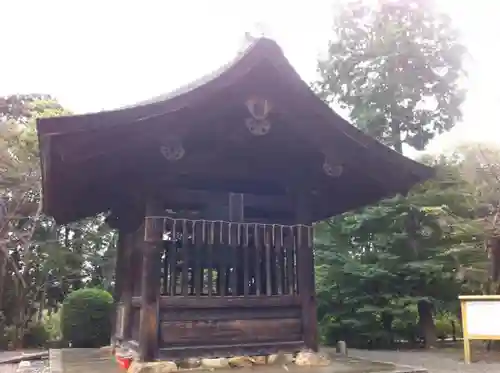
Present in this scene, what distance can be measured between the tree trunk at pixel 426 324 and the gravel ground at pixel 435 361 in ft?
3.51

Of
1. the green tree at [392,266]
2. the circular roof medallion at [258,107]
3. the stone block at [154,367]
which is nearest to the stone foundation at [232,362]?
the stone block at [154,367]

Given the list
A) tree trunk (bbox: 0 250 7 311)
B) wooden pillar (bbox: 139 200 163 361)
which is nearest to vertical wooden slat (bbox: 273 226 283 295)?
wooden pillar (bbox: 139 200 163 361)

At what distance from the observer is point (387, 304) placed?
11.5 meters

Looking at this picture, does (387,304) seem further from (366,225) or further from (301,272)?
(301,272)

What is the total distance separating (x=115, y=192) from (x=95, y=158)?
128cm

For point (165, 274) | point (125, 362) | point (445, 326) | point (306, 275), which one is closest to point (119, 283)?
point (125, 362)

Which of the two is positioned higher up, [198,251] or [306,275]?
[198,251]

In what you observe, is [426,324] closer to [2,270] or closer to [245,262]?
[245,262]

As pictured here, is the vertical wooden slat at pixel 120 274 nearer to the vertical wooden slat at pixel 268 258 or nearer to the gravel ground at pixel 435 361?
the vertical wooden slat at pixel 268 258

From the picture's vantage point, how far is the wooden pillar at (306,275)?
17.9 feet

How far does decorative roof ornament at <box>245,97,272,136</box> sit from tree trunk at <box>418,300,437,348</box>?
8.86 metres

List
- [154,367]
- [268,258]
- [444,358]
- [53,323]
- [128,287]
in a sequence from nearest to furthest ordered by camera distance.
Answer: [154,367]
[268,258]
[128,287]
[444,358]
[53,323]

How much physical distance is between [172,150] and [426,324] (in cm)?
1006

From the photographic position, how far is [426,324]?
12.5 meters
